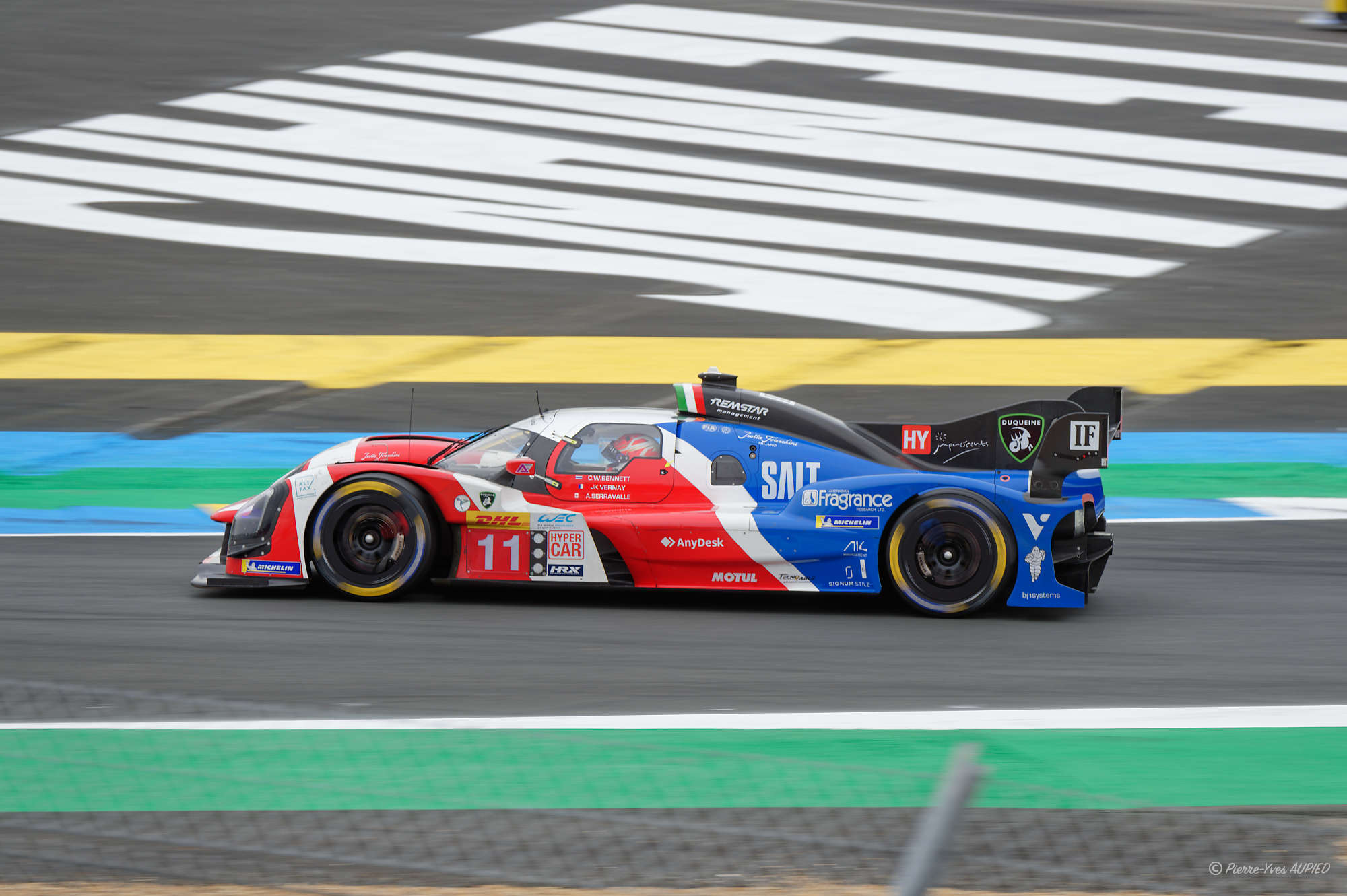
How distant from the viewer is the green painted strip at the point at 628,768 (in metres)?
5.43

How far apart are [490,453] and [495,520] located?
0.47 meters

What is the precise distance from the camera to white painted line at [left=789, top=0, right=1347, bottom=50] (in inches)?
1094

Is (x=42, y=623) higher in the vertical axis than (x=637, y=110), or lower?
lower

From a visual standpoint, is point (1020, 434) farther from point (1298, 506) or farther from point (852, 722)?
point (1298, 506)

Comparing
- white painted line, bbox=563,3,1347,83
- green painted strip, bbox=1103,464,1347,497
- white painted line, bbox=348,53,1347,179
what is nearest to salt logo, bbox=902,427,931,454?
green painted strip, bbox=1103,464,1347,497

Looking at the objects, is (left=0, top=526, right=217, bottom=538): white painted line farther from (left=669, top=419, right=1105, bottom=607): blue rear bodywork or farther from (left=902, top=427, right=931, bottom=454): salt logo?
(left=902, top=427, right=931, bottom=454): salt logo

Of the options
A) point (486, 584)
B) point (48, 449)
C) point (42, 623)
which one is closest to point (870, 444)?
point (486, 584)

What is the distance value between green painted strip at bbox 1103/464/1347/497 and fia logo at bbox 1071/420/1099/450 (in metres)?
3.64

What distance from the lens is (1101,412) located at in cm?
879

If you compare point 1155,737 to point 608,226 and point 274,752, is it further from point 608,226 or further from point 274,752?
point 608,226

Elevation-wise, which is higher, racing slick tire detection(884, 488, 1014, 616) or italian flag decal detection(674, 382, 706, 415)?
italian flag decal detection(674, 382, 706, 415)

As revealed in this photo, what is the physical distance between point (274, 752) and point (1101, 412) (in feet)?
15.7

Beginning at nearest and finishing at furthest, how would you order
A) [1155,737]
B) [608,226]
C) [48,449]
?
[1155,737], [48,449], [608,226]

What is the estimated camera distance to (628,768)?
5.95 m
